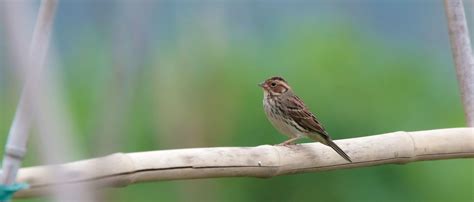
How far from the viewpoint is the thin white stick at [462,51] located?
382cm

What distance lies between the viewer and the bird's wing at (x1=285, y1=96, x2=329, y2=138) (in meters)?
4.51

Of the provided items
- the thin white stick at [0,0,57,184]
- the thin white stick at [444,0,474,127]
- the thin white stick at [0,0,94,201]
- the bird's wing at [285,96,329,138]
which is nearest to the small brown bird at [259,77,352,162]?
the bird's wing at [285,96,329,138]

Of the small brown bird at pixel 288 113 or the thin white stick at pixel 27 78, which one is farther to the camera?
the small brown bird at pixel 288 113

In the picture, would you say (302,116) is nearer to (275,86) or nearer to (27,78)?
(275,86)

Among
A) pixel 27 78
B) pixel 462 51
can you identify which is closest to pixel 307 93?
pixel 462 51

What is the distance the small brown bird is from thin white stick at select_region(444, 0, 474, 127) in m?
0.73

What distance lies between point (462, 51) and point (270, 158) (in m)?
1.06

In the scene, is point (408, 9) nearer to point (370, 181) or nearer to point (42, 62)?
point (370, 181)

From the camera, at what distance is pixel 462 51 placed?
12.7ft

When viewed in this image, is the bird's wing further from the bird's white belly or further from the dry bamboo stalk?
the dry bamboo stalk

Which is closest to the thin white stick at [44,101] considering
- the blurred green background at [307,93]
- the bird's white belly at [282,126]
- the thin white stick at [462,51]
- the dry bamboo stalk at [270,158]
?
the dry bamboo stalk at [270,158]

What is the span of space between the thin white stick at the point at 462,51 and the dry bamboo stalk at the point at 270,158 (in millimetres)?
248

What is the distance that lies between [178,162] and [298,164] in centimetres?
53

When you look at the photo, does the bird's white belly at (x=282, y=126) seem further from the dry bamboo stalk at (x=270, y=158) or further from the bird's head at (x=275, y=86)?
the dry bamboo stalk at (x=270, y=158)
